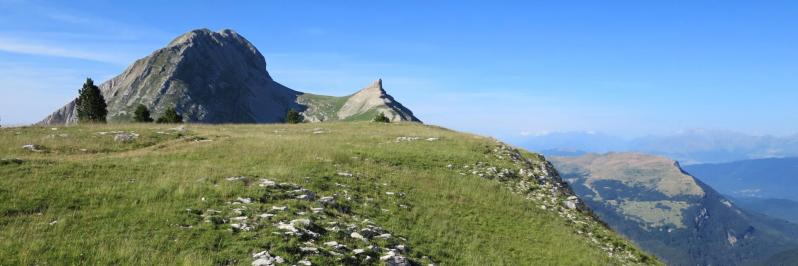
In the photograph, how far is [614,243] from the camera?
75.4ft

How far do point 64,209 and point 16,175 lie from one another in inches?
198

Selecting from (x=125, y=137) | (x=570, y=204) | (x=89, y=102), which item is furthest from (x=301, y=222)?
(x=89, y=102)

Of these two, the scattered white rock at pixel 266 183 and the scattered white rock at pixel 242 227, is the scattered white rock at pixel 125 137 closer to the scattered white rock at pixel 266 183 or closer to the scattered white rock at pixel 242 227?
the scattered white rock at pixel 266 183

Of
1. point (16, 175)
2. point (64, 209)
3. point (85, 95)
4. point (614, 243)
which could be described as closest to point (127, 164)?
point (16, 175)

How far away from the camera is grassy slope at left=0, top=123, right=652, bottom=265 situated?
12680mm

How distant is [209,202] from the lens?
16.7 metres

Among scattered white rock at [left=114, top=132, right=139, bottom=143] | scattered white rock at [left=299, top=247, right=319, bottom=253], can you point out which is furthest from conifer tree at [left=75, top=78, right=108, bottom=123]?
scattered white rock at [left=299, top=247, right=319, bottom=253]

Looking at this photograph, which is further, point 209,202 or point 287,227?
point 209,202

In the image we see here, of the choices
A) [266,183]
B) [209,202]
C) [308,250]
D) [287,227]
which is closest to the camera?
[308,250]

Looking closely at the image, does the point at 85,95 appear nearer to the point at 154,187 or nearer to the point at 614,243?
the point at 154,187

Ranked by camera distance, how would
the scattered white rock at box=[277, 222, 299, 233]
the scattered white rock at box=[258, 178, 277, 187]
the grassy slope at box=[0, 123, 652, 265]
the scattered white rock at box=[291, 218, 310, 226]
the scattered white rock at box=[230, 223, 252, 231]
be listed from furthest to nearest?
the scattered white rock at box=[258, 178, 277, 187] < the scattered white rock at box=[291, 218, 310, 226] < the scattered white rock at box=[277, 222, 299, 233] < the scattered white rock at box=[230, 223, 252, 231] < the grassy slope at box=[0, 123, 652, 265]

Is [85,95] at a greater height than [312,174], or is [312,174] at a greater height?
[85,95]

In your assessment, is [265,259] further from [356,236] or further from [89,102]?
[89,102]

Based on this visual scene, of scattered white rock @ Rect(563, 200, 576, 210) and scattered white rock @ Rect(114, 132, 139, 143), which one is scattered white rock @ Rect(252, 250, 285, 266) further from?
scattered white rock @ Rect(114, 132, 139, 143)
